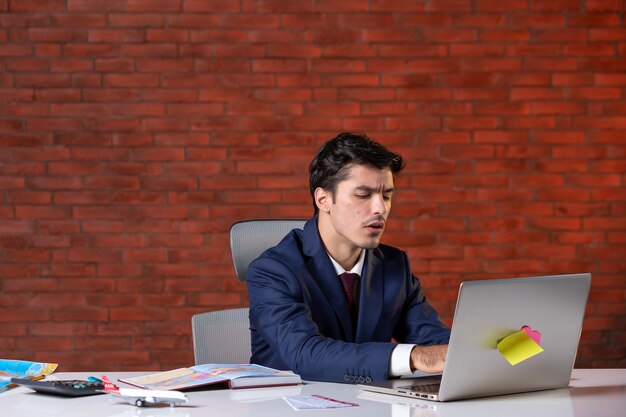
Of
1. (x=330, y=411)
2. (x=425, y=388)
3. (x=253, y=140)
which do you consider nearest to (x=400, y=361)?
(x=425, y=388)

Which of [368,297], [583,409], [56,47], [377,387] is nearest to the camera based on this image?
[583,409]

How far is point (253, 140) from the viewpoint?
4059 mm

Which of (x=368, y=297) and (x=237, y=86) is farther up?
(x=237, y=86)

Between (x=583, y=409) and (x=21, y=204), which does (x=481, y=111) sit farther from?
(x=583, y=409)

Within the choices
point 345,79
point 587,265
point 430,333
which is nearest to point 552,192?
point 587,265

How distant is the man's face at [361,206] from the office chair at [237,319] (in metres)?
0.27

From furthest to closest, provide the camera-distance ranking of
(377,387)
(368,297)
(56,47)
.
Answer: (56,47), (368,297), (377,387)

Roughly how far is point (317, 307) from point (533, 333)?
0.75 meters

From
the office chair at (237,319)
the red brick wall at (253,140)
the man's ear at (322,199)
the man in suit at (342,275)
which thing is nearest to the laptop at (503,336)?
the man in suit at (342,275)

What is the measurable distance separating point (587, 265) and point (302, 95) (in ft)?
5.15

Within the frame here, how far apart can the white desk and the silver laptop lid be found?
0.12ft

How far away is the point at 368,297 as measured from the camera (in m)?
2.40

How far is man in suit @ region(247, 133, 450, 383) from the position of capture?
230 cm

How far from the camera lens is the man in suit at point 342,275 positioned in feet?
7.55
